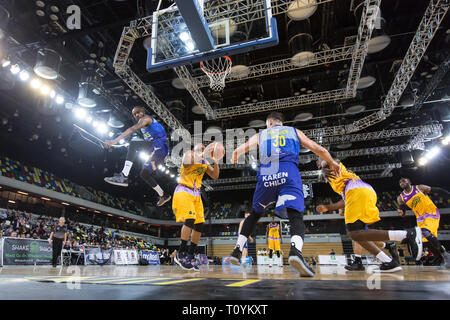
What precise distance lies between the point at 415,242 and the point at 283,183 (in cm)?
197

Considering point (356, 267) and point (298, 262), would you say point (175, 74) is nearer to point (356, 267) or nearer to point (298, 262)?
point (356, 267)

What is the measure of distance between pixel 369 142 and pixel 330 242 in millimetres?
11704

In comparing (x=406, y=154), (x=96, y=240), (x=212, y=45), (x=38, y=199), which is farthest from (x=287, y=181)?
(x=38, y=199)

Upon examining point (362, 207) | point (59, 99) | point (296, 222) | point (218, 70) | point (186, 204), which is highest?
point (59, 99)

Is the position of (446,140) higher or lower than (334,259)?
higher

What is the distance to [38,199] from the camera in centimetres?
1784

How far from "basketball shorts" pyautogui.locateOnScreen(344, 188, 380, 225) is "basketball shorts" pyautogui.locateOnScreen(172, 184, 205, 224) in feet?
7.47

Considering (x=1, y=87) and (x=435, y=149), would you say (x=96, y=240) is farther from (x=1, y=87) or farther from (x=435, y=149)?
(x=435, y=149)

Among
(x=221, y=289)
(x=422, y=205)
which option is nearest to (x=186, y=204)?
(x=221, y=289)

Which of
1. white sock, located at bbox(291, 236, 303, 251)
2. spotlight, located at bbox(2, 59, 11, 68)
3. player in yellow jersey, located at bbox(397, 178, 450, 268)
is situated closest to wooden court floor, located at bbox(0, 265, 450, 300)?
white sock, located at bbox(291, 236, 303, 251)

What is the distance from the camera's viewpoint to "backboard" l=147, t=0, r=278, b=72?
17.3 feet

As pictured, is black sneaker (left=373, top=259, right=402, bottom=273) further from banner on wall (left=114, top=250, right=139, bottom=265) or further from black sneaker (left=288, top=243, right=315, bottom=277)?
banner on wall (left=114, top=250, right=139, bottom=265)

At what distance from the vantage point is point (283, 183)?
8.56 feet

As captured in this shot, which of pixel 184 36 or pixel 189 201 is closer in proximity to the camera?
pixel 189 201
